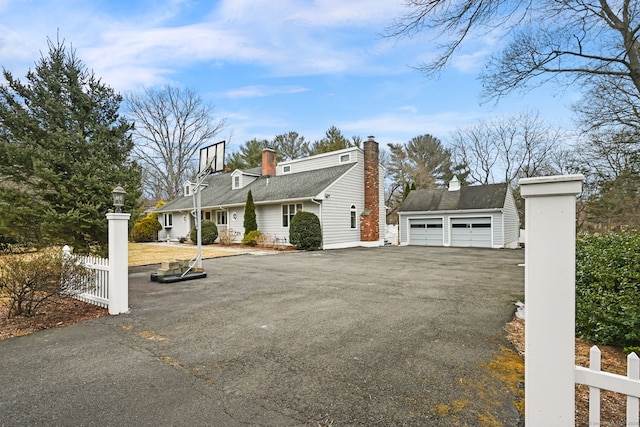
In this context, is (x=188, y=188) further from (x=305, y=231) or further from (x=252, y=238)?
(x=305, y=231)

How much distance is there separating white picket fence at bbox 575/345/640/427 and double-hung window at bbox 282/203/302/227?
16474mm

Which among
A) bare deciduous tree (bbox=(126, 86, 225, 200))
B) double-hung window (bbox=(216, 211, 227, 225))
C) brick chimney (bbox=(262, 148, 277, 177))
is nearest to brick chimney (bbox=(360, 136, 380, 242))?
brick chimney (bbox=(262, 148, 277, 177))

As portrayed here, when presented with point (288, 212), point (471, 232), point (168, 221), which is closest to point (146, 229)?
point (168, 221)

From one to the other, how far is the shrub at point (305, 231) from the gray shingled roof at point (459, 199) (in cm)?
871

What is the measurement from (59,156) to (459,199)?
2100 centimetres

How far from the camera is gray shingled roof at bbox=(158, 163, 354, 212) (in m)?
18.3

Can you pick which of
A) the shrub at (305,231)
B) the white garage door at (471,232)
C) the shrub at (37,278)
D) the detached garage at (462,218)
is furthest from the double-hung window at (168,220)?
the white garage door at (471,232)

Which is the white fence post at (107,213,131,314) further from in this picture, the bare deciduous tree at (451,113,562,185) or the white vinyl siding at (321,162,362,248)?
the bare deciduous tree at (451,113,562,185)

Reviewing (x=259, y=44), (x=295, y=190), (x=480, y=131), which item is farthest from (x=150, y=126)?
(x=480, y=131)

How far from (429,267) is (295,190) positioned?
411 inches

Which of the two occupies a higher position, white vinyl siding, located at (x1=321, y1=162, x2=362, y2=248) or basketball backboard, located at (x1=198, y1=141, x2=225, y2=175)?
basketball backboard, located at (x1=198, y1=141, x2=225, y2=175)

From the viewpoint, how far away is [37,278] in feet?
16.1

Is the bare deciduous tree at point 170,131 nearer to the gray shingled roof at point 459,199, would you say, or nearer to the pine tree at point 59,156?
the gray shingled roof at point 459,199

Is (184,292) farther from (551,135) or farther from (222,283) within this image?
(551,135)
